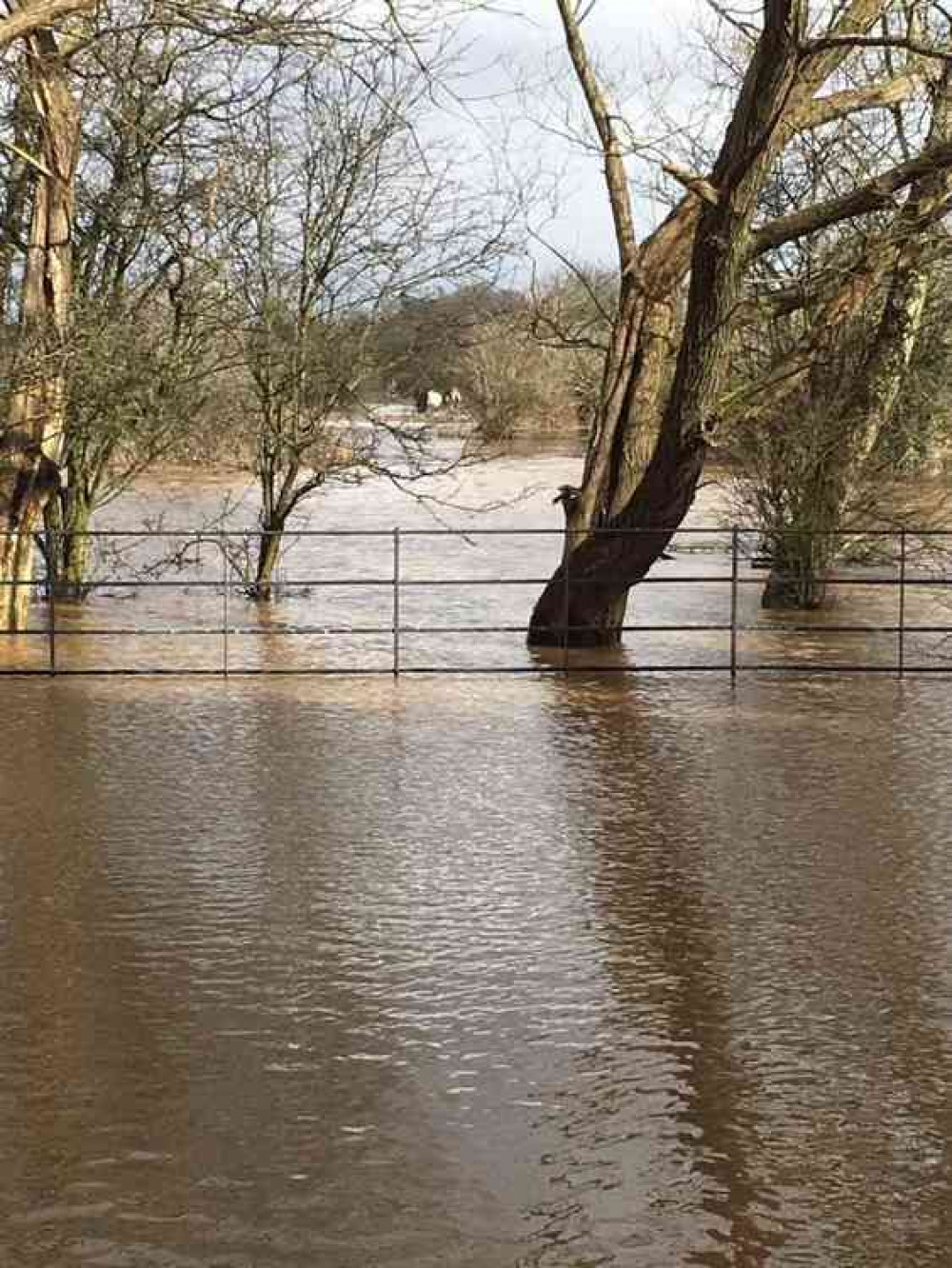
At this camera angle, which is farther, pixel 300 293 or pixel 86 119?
pixel 300 293

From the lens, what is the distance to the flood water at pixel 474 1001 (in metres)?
5.23

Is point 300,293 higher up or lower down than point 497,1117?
higher up

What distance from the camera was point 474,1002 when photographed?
23.3 feet

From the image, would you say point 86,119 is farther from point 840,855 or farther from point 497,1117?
point 497,1117

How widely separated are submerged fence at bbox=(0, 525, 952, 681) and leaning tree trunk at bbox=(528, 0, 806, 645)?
0.95 feet

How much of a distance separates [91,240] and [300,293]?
2592mm

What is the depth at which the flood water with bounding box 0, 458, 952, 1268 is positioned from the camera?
206 inches

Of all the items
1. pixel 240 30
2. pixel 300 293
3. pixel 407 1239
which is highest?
pixel 240 30

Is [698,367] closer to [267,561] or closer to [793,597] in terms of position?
[793,597]

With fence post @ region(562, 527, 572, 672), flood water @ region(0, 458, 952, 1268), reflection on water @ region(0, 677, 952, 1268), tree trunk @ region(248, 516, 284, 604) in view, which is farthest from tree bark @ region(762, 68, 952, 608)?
reflection on water @ region(0, 677, 952, 1268)

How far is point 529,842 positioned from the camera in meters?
9.81

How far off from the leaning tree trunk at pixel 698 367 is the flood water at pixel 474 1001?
471 centimetres

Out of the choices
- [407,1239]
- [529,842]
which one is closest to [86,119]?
[529,842]

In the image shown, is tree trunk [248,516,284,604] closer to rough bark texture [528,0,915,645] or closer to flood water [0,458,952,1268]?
rough bark texture [528,0,915,645]
